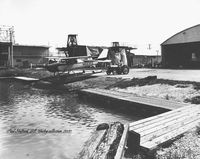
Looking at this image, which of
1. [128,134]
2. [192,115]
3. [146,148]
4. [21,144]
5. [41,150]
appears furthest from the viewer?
[192,115]

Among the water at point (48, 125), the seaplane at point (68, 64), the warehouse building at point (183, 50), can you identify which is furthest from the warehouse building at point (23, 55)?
the water at point (48, 125)

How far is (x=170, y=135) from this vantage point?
732 cm

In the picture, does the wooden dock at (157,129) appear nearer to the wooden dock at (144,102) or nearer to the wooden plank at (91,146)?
the wooden plank at (91,146)

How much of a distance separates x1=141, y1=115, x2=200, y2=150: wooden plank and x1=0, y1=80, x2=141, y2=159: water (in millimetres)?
2704

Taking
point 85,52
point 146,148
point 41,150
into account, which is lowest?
point 41,150

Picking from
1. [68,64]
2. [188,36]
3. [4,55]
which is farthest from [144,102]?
Result: [4,55]

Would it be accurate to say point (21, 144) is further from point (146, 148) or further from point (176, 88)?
point (176, 88)

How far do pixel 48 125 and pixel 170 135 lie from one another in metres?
6.39

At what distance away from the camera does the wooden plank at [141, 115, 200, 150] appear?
260 inches

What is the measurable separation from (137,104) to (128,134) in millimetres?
5816

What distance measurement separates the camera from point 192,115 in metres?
9.42

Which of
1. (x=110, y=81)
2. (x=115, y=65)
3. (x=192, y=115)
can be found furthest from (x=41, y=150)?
(x=115, y=65)

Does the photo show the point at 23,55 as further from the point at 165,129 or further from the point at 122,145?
the point at 122,145

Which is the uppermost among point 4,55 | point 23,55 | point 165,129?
point 23,55
